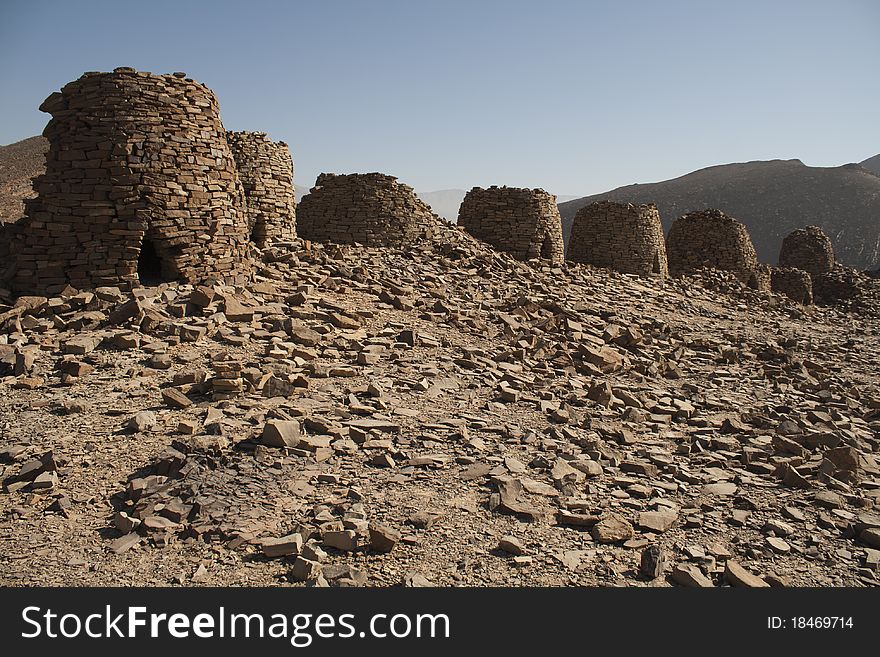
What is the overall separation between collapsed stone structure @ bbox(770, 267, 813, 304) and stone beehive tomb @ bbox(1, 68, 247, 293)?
62.0ft

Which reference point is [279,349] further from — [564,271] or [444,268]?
[564,271]

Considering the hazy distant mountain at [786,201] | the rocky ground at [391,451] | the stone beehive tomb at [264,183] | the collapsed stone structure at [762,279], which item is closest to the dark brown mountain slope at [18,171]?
the stone beehive tomb at [264,183]

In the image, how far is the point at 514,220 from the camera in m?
14.0

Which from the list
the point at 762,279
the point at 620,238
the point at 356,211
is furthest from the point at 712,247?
the point at 356,211

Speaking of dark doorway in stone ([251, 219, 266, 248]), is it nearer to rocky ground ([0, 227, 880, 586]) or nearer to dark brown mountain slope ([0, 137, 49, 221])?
rocky ground ([0, 227, 880, 586])

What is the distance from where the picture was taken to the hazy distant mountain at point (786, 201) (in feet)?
167

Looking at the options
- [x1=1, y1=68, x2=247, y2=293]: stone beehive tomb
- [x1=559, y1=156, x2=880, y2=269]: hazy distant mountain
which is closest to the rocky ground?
[x1=1, y1=68, x2=247, y2=293]: stone beehive tomb

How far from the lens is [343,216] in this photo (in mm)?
11711

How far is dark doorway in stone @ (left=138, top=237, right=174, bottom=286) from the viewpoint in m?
7.90

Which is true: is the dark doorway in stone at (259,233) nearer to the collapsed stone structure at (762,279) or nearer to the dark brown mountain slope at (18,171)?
the dark brown mountain slope at (18,171)

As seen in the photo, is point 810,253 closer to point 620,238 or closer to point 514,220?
point 620,238

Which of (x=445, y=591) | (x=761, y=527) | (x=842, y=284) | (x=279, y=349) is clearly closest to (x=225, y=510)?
(x=445, y=591)

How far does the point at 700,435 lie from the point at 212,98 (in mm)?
7249

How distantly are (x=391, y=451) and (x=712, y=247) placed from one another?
53.1 feet
